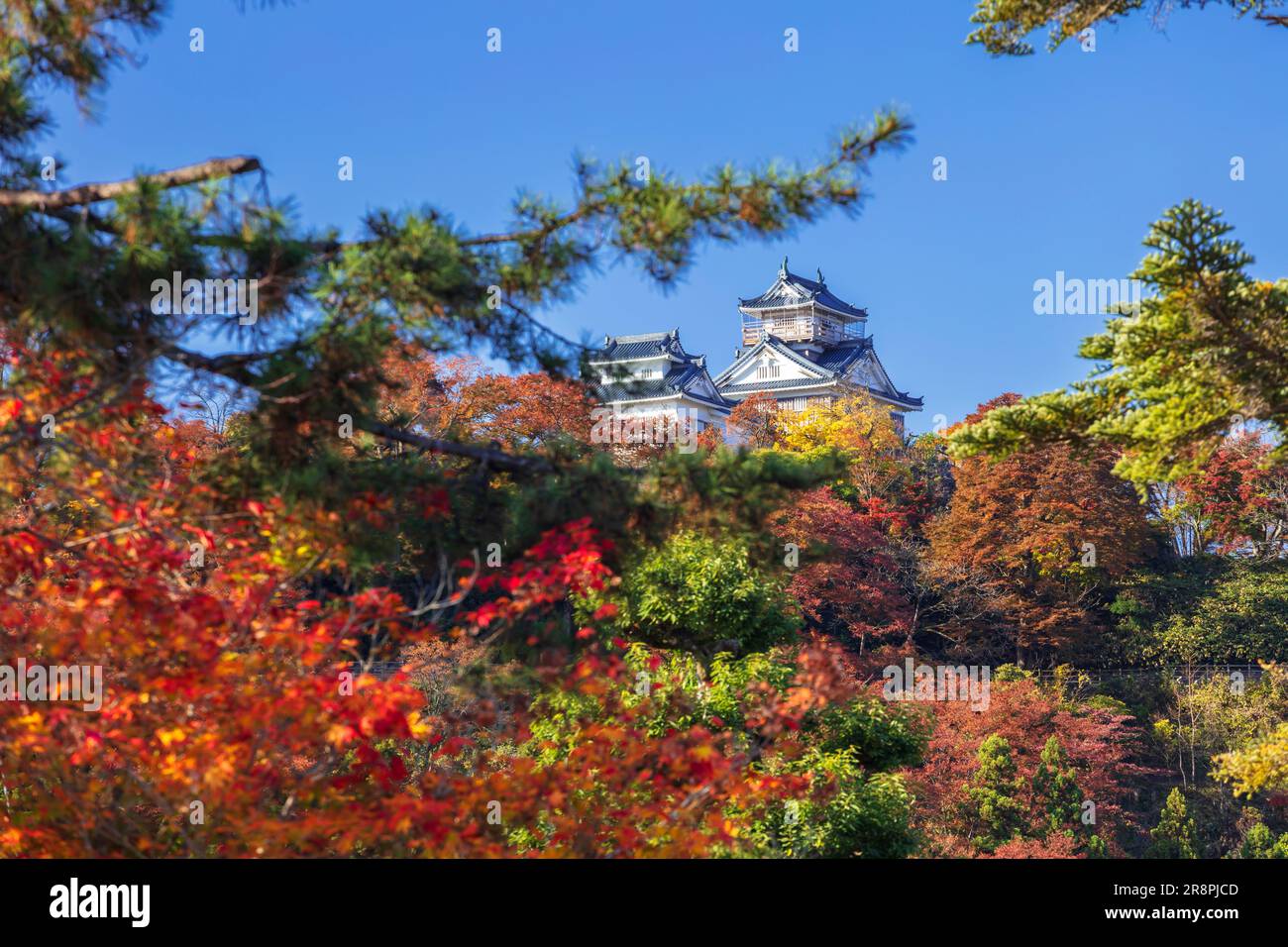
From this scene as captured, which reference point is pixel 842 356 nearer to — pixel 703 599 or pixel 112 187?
pixel 703 599

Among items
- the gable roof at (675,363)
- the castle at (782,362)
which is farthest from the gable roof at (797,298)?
the gable roof at (675,363)

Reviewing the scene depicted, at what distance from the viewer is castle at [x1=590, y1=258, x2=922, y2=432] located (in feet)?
112

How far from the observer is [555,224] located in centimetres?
521

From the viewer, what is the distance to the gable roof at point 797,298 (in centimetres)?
4031

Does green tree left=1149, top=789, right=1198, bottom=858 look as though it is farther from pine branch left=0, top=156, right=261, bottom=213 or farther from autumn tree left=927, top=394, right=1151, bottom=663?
pine branch left=0, top=156, right=261, bottom=213

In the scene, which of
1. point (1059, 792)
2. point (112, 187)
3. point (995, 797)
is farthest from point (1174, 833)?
point (112, 187)

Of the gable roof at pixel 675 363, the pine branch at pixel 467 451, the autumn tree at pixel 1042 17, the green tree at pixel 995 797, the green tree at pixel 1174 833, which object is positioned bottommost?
the green tree at pixel 1174 833

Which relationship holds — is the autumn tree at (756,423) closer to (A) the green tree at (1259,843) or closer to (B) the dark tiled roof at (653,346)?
(B) the dark tiled roof at (653,346)

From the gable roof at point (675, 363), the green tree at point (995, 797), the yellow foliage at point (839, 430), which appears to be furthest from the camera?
the gable roof at point (675, 363)

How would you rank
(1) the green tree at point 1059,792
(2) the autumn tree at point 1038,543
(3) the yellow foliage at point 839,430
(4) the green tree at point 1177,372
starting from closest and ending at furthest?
(4) the green tree at point 1177,372 → (1) the green tree at point 1059,792 → (2) the autumn tree at point 1038,543 → (3) the yellow foliage at point 839,430
